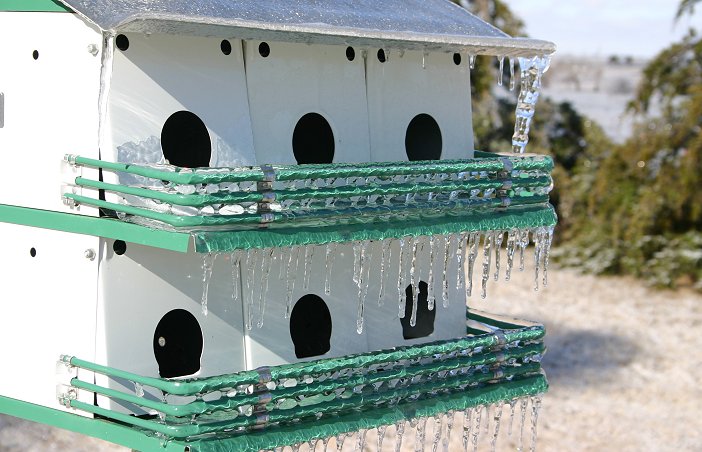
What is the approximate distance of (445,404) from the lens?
17.0ft

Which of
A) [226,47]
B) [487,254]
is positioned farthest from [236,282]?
[487,254]

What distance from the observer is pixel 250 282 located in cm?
486

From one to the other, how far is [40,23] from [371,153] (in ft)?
5.13

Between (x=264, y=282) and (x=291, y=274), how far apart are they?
0.25m

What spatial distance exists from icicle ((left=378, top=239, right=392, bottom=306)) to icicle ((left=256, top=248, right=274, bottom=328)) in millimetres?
481

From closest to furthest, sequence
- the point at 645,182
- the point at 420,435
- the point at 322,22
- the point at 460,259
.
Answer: the point at 322,22
the point at 420,435
the point at 460,259
the point at 645,182

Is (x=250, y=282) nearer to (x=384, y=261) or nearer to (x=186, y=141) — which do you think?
(x=186, y=141)

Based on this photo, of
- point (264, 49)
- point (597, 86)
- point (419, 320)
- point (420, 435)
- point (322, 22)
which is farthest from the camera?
point (597, 86)

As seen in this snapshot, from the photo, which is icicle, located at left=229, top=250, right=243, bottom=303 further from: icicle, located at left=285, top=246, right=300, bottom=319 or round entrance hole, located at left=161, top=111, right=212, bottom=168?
round entrance hole, located at left=161, top=111, right=212, bottom=168

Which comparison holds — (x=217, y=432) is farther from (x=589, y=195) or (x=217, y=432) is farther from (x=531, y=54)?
(x=589, y=195)

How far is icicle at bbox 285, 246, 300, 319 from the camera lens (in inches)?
191

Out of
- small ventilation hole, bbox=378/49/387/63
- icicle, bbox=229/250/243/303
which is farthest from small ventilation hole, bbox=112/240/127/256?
small ventilation hole, bbox=378/49/387/63

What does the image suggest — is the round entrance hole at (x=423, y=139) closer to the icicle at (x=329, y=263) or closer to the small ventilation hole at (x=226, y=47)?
the icicle at (x=329, y=263)

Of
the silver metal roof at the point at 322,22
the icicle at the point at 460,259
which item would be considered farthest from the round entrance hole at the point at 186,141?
the icicle at the point at 460,259
